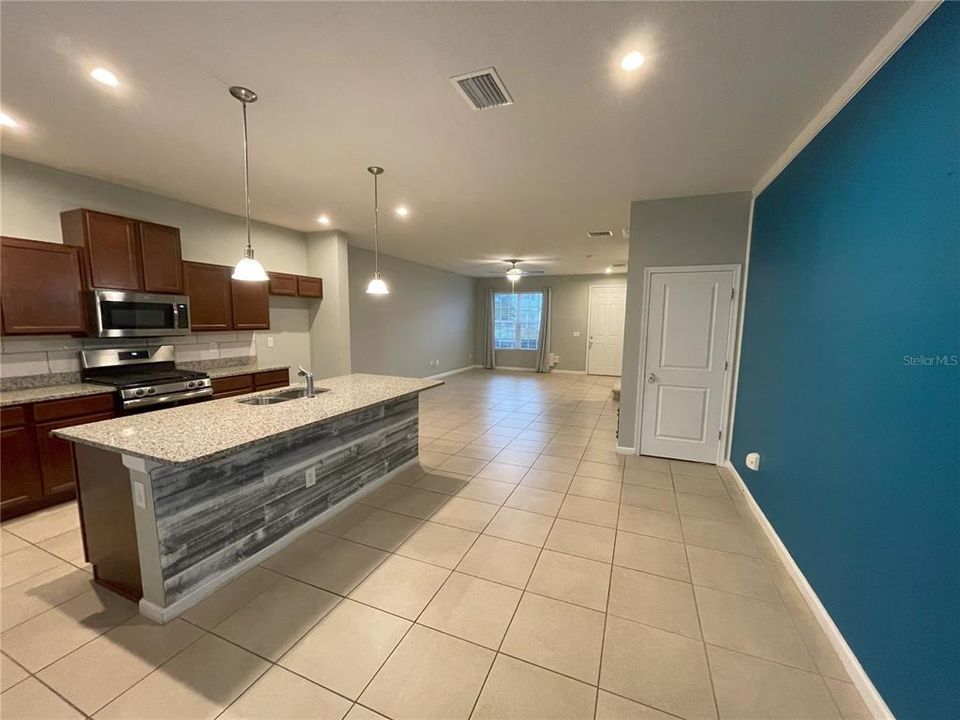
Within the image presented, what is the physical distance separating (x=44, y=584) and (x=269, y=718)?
173 centimetres

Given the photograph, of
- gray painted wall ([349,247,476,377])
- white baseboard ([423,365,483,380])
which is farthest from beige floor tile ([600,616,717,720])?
white baseboard ([423,365,483,380])

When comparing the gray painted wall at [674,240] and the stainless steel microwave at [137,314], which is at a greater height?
the gray painted wall at [674,240]

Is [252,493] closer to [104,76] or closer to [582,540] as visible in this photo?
[582,540]

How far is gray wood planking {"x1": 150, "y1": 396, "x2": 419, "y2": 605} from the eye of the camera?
1794 millimetres

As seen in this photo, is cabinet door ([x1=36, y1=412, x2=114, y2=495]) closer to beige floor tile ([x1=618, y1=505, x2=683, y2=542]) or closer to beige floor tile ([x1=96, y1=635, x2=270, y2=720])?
beige floor tile ([x1=96, y1=635, x2=270, y2=720])

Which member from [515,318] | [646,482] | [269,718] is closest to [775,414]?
[646,482]

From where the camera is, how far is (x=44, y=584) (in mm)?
2008

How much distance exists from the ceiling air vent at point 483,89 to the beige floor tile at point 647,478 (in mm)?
3106

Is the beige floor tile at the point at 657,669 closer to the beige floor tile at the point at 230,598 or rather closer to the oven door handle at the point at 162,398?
the beige floor tile at the point at 230,598

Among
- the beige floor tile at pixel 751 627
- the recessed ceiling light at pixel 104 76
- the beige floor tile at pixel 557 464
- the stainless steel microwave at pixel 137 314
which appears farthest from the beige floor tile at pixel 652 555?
the stainless steel microwave at pixel 137 314

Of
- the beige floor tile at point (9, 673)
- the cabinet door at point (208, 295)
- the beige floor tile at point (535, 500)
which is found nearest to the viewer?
the beige floor tile at point (9, 673)

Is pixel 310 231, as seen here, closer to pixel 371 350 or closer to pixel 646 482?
pixel 371 350

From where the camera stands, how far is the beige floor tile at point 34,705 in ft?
4.41

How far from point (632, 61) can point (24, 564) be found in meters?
4.25
